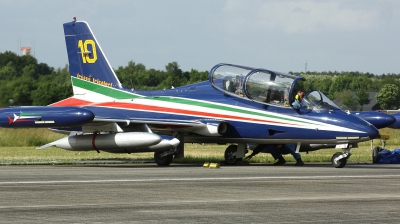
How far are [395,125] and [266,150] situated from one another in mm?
5320

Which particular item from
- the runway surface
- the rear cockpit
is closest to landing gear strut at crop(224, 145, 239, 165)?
the rear cockpit

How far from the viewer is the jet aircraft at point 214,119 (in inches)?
814

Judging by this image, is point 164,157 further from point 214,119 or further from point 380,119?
point 380,119

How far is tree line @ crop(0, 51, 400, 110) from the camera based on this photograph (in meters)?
49.9

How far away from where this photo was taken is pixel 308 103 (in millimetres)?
20938

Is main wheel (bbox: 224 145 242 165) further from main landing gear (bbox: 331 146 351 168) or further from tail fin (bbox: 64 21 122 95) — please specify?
tail fin (bbox: 64 21 122 95)

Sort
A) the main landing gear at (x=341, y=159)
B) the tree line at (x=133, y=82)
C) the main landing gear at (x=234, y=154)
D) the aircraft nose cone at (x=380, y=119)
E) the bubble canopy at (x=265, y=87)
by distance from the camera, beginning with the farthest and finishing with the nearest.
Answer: the tree line at (x=133, y=82)
the aircraft nose cone at (x=380, y=119)
the main landing gear at (x=234, y=154)
the bubble canopy at (x=265, y=87)
the main landing gear at (x=341, y=159)

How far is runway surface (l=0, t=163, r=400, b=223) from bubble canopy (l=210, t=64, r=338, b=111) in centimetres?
332

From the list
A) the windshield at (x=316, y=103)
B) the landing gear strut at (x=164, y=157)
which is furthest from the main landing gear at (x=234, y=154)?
the windshield at (x=316, y=103)

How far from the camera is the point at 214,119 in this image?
72.2 ft

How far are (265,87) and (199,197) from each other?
31.1 ft

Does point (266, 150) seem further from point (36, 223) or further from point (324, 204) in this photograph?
point (36, 223)

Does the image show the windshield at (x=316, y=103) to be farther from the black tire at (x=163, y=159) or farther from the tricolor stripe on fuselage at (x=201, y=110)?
the black tire at (x=163, y=159)

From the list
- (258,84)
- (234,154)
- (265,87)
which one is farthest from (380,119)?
(234,154)
